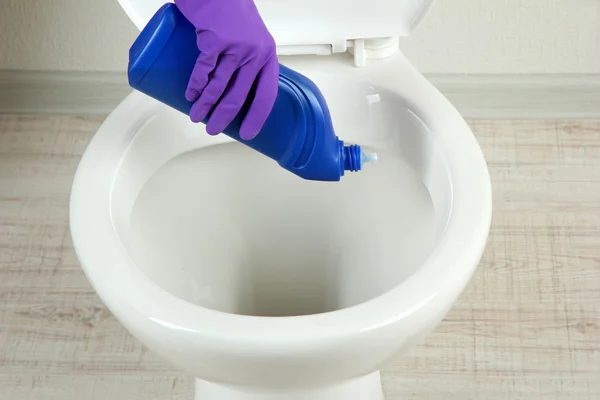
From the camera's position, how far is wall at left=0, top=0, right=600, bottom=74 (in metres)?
1.22

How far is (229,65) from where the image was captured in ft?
2.09

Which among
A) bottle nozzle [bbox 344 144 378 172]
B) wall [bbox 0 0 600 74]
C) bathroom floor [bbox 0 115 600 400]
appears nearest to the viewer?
bottle nozzle [bbox 344 144 378 172]

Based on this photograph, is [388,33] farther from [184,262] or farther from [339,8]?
[184,262]

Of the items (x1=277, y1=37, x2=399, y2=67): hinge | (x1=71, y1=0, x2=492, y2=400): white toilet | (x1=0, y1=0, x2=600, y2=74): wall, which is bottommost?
(x1=0, y1=0, x2=600, y2=74): wall

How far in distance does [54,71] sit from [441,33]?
1.99ft

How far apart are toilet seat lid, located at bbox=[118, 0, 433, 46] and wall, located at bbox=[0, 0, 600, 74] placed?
382 millimetres

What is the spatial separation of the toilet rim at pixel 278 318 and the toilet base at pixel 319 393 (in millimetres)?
166

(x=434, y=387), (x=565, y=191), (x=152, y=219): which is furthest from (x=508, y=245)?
(x=152, y=219)

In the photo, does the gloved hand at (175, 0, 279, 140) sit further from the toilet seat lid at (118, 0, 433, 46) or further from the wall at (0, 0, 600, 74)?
the wall at (0, 0, 600, 74)

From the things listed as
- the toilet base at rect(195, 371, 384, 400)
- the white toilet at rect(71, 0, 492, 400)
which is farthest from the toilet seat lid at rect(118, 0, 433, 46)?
the toilet base at rect(195, 371, 384, 400)

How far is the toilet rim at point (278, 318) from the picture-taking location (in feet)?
2.09

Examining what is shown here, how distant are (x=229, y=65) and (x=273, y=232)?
357mm

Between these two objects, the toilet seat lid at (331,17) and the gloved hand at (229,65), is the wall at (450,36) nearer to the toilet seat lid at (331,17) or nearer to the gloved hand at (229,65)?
the toilet seat lid at (331,17)

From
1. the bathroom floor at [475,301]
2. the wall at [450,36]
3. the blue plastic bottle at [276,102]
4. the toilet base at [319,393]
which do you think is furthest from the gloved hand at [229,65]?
the wall at [450,36]
